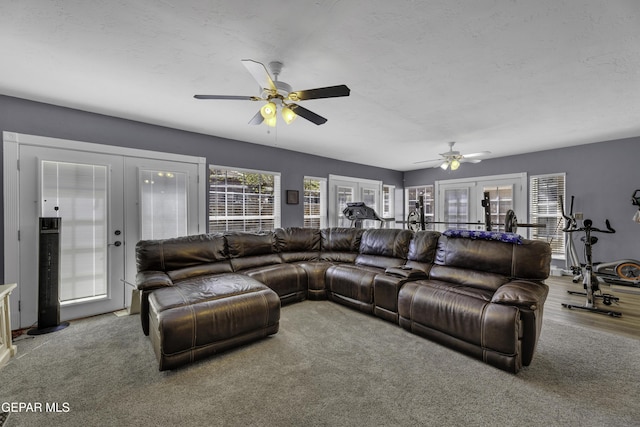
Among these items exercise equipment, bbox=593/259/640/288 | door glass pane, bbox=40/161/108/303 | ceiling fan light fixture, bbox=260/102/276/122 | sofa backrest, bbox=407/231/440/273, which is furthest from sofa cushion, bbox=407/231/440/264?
door glass pane, bbox=40/161/108/303

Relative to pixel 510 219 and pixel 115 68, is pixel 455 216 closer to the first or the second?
pixel 510 219

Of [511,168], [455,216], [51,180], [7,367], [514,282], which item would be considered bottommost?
[7,367]

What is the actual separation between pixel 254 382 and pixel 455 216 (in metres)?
6.58

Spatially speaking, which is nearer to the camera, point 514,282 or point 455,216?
point 514,282

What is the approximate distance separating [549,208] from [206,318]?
22.1 ft

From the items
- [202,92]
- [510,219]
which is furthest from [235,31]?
[510,219]

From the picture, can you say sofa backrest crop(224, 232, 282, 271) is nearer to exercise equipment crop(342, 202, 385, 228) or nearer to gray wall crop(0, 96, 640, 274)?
gray wall crop(0, 96, 640, 274)

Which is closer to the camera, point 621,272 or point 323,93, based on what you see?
point 323,93

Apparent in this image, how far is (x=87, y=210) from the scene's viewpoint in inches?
134

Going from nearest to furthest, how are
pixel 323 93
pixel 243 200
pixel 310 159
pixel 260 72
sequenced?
1. pixel 260 72
2. pixel 323 93
3. pixel 243 200
4. pixel 310 159

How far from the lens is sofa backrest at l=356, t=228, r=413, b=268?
3.75 metres

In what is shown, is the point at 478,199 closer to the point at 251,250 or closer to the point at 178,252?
the point at 251,250

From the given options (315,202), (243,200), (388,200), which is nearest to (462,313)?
(243,200)

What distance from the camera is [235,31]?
6.18 feet
